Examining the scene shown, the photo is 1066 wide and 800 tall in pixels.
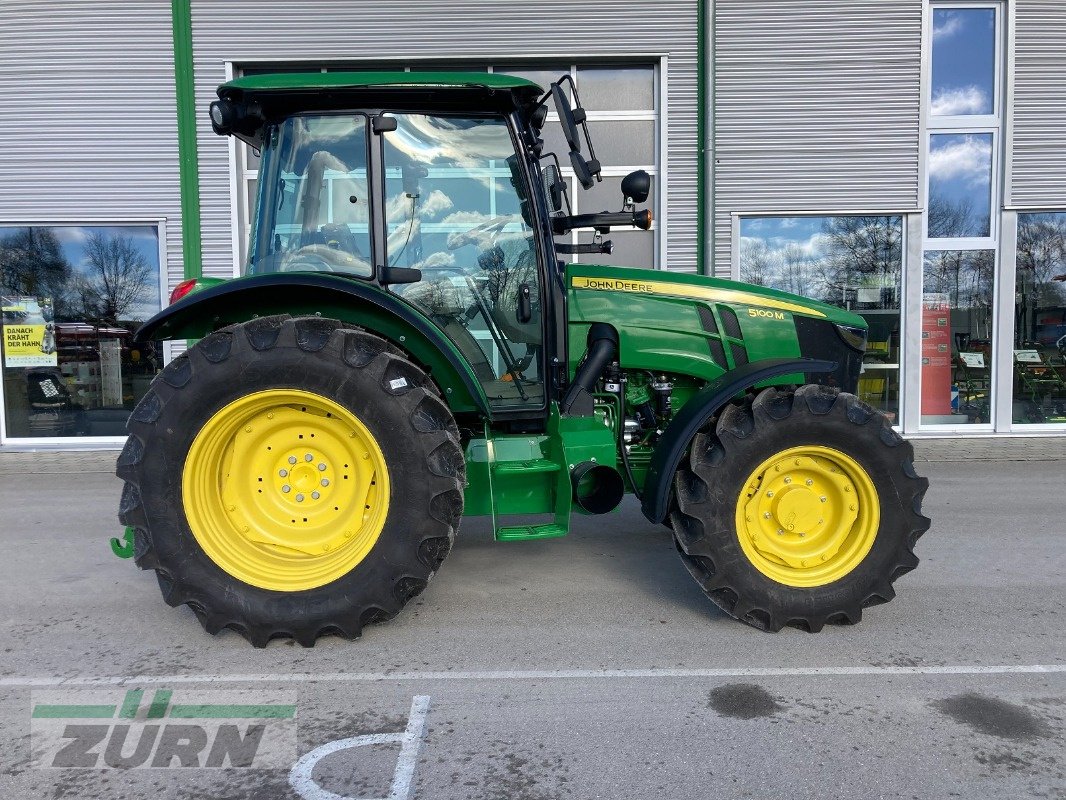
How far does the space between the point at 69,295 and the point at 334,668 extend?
8372mm

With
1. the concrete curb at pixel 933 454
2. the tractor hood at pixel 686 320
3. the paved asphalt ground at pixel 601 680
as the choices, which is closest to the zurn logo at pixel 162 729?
the paved asphalt ground at pixel 601 680

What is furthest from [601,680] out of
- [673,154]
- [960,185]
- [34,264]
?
[34,264]

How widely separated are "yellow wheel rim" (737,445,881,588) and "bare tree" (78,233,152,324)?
8.52m

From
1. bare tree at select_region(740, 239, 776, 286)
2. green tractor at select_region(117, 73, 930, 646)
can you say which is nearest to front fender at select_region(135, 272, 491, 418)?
green tractor at select_region(117, 73, 930, 646)

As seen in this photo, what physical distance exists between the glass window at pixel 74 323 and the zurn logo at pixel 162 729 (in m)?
7.48

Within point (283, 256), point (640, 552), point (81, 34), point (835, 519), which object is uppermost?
point (81, 34)

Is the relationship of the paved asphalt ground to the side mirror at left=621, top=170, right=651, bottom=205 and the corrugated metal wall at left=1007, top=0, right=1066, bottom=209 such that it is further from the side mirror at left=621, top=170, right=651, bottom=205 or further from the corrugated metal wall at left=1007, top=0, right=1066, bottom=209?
the corrugated metal wall at left=1007, top=0, right=1066, bottom=209

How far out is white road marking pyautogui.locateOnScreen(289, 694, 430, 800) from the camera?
7.66ft

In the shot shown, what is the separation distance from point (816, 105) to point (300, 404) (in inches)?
319

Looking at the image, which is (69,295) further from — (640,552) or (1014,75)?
(1014,75)

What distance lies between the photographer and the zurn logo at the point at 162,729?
99.9 inches

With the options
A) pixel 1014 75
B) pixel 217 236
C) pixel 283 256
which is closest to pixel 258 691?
pixel 283 256

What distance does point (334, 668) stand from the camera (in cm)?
320

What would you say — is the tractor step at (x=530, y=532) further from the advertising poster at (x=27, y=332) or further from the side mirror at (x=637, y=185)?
the advertising poster at (x=27, y=332)
